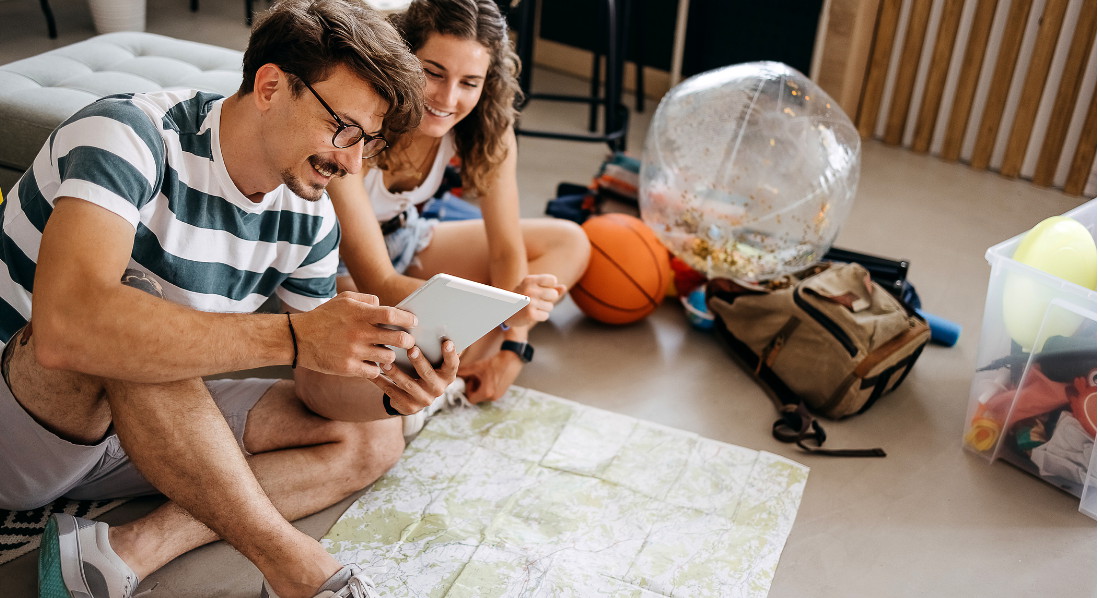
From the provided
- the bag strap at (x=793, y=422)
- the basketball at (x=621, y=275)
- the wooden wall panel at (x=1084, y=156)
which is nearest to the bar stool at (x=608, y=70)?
the basketball at (x=621, y=275)

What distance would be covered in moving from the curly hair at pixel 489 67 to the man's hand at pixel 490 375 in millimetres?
381

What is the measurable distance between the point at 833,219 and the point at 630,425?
73cm

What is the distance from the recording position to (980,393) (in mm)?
2080

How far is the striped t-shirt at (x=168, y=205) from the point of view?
124 cm

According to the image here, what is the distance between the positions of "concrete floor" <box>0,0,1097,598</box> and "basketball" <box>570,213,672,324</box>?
78 millimetres

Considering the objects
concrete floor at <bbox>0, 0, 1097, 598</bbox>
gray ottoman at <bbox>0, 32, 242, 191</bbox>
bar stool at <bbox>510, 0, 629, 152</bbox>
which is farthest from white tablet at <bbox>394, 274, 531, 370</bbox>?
bar stool at <bbox>510, 0, 629, 152</bbox>

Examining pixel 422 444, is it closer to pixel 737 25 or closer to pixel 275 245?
pixel 275 245

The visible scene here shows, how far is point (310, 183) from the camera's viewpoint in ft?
4.42

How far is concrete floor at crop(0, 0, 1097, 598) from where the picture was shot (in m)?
1.75

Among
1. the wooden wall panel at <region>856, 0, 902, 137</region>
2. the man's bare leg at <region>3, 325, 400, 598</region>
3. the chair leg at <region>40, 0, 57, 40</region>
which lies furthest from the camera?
the chair leg at <region>40, 0, 57, 40</region>

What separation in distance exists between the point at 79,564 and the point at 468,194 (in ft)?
3.49

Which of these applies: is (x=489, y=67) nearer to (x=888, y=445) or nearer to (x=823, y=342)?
(x=823, y=342)

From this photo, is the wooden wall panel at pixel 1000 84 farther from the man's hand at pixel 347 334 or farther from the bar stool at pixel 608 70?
the man's hand at pixel 347 334

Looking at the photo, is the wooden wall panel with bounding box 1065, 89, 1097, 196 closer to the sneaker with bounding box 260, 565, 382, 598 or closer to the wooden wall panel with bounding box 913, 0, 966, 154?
the wooden wall panel with bounding box 913, 0, 966, 154
